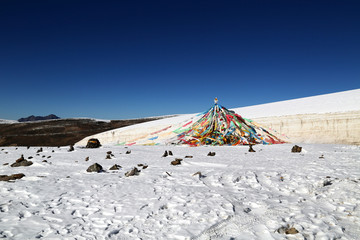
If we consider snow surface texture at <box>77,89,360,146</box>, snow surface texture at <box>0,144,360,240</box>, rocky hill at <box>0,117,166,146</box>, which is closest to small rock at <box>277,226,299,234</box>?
snow surface texture at <box>0,144,360,240</box>

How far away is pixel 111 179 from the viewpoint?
212 inches

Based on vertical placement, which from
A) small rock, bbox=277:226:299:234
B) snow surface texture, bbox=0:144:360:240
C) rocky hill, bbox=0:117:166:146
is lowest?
small rock, bbox=277:226:299:234

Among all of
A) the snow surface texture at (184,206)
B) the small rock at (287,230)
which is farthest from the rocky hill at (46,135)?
the small rock at (287,230)

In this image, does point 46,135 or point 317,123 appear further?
point 46,135

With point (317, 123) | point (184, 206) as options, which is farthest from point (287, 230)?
point (317, 123)

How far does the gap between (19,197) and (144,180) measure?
2.36m

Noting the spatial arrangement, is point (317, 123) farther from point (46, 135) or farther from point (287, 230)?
point (46, 135)

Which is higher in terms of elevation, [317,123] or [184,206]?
[317,123]

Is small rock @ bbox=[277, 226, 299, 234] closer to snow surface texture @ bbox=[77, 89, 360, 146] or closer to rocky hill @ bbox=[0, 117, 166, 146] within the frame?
snow surface texture @ bbox=[77, 89, 360, 146]

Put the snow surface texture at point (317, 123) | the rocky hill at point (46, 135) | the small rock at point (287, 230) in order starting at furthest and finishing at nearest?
1. the rocky hill at point (46, 135)
2. the snow surface texture at point (317, 123)
3. the small rock at point (287, 230)

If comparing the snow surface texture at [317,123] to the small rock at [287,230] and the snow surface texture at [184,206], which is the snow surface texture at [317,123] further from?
the small rock at [287,230]

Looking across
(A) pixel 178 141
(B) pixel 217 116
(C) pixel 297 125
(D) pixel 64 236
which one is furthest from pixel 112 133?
(D) pixel 64 236

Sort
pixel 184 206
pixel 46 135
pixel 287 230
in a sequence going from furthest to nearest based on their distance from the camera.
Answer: pixel 46 135 < pixel 184 206 < pixel 287 230

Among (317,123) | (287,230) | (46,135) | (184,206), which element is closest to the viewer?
(287,230)
